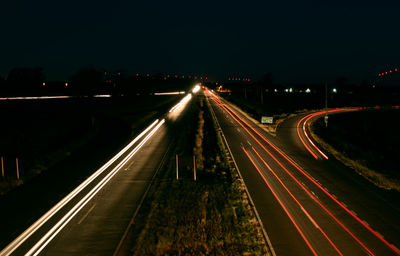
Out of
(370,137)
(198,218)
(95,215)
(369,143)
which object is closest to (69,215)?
(95,215)

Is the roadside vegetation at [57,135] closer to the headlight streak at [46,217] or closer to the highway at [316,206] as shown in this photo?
the headlight streak at [46,217]

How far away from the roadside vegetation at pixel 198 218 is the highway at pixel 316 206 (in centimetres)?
105

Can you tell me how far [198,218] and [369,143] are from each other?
119ft

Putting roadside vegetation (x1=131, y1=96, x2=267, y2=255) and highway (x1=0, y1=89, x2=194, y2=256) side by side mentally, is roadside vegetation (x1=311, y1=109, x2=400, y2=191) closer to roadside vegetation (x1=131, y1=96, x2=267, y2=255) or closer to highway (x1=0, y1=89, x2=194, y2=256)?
roadside vegetation (x1=131, y1=96, x2=267, y2=255)

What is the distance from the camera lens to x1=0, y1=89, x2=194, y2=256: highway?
39.4 ft


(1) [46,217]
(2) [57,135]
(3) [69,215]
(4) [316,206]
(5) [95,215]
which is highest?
(2) [57,135]

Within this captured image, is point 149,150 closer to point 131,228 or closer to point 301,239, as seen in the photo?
point 131,228

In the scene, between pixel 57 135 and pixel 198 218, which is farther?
pixel 57 135

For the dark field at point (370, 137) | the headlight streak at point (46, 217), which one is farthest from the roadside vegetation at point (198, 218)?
the dark field at point (370, 137)

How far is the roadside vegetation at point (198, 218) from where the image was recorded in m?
12.1

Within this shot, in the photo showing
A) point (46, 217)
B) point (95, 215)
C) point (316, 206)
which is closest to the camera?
point (46, 217)

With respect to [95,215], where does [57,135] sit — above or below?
above

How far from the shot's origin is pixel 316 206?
54.6ft

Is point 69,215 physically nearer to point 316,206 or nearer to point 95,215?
point 95,215
